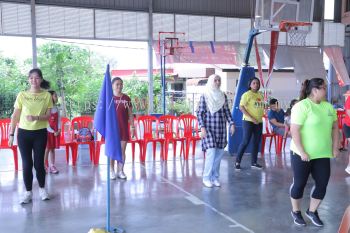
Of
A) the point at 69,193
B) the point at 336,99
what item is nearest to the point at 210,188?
the point at 69,193

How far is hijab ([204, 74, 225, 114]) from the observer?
511cm

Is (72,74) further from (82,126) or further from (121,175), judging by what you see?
(121,175)

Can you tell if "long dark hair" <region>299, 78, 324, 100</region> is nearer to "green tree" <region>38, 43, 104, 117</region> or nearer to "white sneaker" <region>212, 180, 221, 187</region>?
"white sneaker" <region>212, 180, 221, 187</region>

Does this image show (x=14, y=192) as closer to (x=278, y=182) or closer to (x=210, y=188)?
(x=210, y=188)

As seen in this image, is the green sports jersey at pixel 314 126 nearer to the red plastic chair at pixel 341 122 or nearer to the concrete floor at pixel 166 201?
the concrete floor at pixel 166 201

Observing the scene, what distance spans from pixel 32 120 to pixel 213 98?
217 cm

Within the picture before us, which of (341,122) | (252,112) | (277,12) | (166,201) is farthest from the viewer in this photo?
(341,122)

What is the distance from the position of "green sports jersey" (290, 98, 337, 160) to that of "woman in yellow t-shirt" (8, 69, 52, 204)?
260cm

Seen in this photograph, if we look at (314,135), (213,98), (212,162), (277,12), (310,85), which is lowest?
(212,162)

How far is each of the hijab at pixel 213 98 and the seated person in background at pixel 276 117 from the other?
2.34 m

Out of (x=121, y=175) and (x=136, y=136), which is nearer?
(x=121, y=175)

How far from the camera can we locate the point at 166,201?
465cm

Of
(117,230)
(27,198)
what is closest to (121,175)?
(27,198)

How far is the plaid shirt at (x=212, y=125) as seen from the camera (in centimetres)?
506
